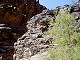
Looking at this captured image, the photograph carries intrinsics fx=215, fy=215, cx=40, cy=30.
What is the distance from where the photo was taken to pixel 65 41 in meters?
23.5

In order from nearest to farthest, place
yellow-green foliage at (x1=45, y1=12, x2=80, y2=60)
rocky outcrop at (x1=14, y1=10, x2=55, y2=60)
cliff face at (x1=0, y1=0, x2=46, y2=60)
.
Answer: yellow-green foliage at (x1=45, y1=12, x2=80, y2=60) → rocky outcrop at (x1=14, y1=10, x2=55, y2=60) → cliff face at (x1=0, y1=0, x2=46, y2=60)

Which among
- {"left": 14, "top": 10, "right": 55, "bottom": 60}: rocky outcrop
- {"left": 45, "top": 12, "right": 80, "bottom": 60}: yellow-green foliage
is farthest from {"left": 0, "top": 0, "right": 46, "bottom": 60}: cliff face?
{"left": 45, "top": 12, "right": 80, "bottom": 60}: yellow-green foliage

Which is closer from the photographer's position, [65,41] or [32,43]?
[65,41]

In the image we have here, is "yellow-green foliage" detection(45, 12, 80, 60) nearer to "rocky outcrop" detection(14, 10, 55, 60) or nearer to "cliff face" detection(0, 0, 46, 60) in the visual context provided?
"rocky outcrop" detection(14, 10, 55, 60)

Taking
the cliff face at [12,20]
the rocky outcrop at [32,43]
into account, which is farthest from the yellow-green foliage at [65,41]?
the cliff face at [12,20]

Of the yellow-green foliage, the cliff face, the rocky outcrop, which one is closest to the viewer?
the yellow-green foliage

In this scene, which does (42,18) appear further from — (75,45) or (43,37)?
(75,45)

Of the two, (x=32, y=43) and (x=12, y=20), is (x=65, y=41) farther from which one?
(x=12, y=20)

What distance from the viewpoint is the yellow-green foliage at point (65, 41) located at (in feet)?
71.7

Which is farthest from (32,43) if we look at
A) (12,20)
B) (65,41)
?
(12,20)

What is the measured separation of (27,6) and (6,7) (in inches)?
458

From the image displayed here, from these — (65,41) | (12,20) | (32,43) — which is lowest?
(32,43)

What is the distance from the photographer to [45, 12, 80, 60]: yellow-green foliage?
21.9 meters

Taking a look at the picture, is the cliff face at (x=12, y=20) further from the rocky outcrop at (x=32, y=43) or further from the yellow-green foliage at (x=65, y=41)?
the yellow-green foliage at (x=65, y=41)
